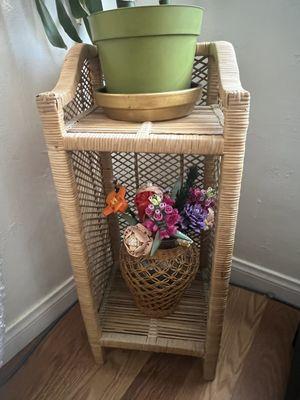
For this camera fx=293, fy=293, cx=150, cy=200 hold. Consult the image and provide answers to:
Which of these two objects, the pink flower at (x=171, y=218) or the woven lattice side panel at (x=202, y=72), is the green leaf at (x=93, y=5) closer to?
the woven lattice side panel at (x=202, y=72)

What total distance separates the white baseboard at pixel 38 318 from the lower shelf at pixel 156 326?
210mm

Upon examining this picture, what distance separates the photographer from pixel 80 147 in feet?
1.82

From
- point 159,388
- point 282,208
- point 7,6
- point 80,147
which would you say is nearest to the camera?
point 80,147

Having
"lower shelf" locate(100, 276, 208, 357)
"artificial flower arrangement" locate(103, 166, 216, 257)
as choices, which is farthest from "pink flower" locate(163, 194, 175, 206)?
"lower shelf" locate(100, 276, 208, 357)

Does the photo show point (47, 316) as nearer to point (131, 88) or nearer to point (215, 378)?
point (215, 378)

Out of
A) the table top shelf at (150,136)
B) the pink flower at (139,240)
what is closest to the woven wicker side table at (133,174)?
the table top shelf at (150,136)

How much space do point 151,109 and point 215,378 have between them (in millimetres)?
772

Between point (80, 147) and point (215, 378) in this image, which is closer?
point (80, 147)

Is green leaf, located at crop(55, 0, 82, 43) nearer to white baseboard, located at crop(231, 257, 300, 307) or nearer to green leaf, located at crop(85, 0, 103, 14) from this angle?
green leaf, located at crop(85, 0, 103, 14)

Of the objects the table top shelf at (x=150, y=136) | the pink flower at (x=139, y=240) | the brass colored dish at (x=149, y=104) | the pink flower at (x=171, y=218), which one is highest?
the brass colored dish at (x=149, y=104)

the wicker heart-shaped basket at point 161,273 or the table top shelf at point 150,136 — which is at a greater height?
the table top shelf at point 150,136

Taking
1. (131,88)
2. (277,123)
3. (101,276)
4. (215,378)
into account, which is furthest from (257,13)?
(215,378)

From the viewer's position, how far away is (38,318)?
979 millimetres

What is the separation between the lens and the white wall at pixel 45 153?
748 mm
